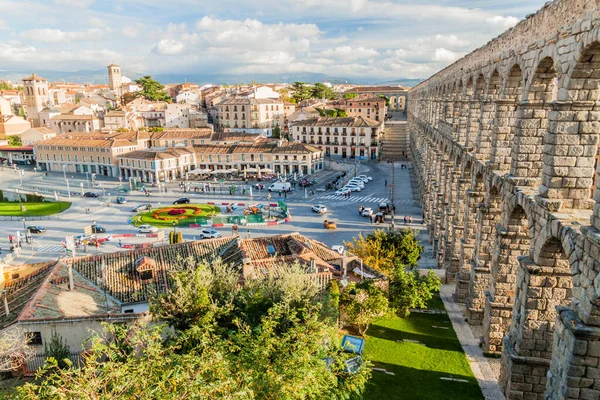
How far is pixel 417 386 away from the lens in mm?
18203

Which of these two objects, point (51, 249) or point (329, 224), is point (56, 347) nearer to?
point (51, 249)

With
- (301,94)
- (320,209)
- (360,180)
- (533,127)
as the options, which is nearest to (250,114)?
(301,94)

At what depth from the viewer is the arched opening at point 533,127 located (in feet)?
52.3

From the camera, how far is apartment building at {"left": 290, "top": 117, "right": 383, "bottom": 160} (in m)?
90.1

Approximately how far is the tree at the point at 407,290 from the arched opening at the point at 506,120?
7.50 metres

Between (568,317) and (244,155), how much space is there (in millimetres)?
72173

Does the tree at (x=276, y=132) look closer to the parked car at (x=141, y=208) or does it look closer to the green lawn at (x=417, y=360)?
the parked car at (x=141, y=208)

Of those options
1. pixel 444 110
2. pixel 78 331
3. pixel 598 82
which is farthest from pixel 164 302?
pixel 444 110

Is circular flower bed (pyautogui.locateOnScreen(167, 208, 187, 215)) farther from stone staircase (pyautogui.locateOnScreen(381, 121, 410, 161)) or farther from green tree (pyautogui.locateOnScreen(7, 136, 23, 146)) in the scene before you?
green tree (pyautogui.locateOnScreen(7, 136, 23, 146))

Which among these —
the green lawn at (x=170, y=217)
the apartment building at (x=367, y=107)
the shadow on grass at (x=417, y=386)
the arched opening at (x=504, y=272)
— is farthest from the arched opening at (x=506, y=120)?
the apartment building at (x=367, y=107)

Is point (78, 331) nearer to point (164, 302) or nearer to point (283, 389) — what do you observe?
point (164, 302)

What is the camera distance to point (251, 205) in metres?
57.4

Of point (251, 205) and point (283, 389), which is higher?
point (283, 389)

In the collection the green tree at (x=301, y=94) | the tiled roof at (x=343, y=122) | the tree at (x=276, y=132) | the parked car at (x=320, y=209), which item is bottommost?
the parked car at (x=320, y=209)
